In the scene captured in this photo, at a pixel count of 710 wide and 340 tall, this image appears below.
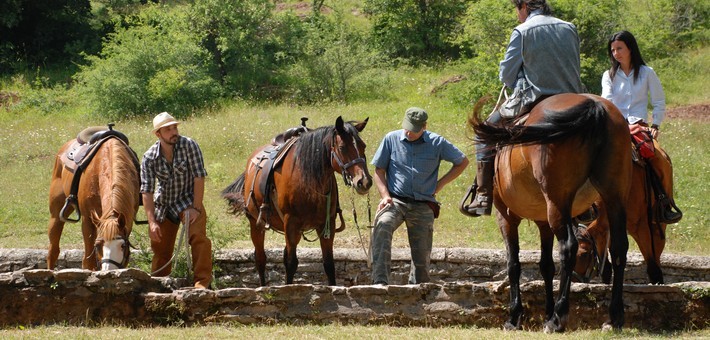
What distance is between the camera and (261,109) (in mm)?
25188

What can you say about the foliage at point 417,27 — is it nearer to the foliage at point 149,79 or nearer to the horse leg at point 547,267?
the foliage at point 149,79

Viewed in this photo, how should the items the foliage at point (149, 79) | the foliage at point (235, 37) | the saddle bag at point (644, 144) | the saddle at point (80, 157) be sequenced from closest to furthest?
the saddle bag at point (644, 144)
the saddle at point (80, 157)
the foliage at point (149, 79)
the foliage at point (235, 37)

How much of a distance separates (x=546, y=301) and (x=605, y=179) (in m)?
1.28

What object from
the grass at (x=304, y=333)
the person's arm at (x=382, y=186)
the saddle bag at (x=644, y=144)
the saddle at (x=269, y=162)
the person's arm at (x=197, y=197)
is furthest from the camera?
the saddle at (x=269, y=162)

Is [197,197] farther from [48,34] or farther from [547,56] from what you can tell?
[48,34]

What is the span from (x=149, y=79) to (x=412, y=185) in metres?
17.2

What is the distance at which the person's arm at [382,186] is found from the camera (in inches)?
358

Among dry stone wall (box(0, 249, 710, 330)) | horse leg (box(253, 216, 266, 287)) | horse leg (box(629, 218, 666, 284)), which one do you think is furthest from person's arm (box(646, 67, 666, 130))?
horse leg (box(253, 216, 266, 287))

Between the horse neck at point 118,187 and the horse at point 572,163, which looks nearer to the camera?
the horse at point 572,163

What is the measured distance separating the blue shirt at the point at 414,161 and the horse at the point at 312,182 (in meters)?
0.33

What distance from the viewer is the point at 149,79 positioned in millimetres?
25234

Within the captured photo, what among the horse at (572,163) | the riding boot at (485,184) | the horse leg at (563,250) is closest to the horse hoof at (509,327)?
the horse at (572,163)

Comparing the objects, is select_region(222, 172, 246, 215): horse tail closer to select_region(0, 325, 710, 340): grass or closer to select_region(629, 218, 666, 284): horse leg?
select_region(0, 325, 710, 340): grass

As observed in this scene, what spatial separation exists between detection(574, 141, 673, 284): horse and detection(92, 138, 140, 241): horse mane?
176 inches
